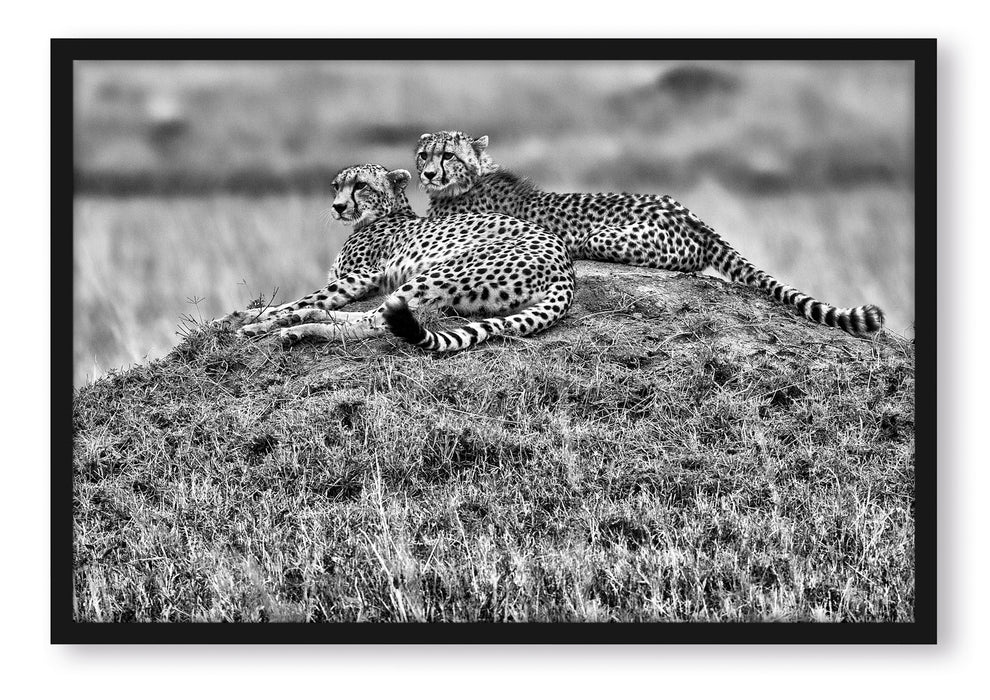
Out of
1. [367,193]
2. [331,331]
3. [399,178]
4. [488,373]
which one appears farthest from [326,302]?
[488,373]

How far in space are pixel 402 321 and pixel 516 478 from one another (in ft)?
2.33

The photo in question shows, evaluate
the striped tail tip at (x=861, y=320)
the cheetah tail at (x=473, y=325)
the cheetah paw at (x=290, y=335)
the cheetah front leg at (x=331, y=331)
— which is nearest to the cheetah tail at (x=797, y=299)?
the striped tail tip at (x=861, y=320)

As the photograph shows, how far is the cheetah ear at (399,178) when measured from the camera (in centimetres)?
600

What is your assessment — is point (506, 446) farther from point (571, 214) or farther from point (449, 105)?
point (571, 214)

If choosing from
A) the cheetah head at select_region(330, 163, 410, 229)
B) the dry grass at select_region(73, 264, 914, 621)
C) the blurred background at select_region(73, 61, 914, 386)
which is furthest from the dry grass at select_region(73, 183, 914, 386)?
the cheetah head at select_region(330, 163, 410, 229)

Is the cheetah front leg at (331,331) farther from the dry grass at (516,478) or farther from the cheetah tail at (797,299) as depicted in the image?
the cheetah tail at (797,299)

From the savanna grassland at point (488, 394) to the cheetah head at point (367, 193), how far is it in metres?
0.93

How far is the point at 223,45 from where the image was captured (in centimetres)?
408

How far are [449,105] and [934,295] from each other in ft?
6.01

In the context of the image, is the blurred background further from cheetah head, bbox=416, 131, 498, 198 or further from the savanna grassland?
cheetah head, bbox=416, 131, 498, 198

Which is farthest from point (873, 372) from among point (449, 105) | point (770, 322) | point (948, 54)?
point (449, 105)

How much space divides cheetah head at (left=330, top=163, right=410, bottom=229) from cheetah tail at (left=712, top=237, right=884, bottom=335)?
1.63m

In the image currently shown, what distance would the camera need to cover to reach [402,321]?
14.2 feet

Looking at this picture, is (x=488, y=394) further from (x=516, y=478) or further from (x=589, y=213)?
(x=589, y=213)
